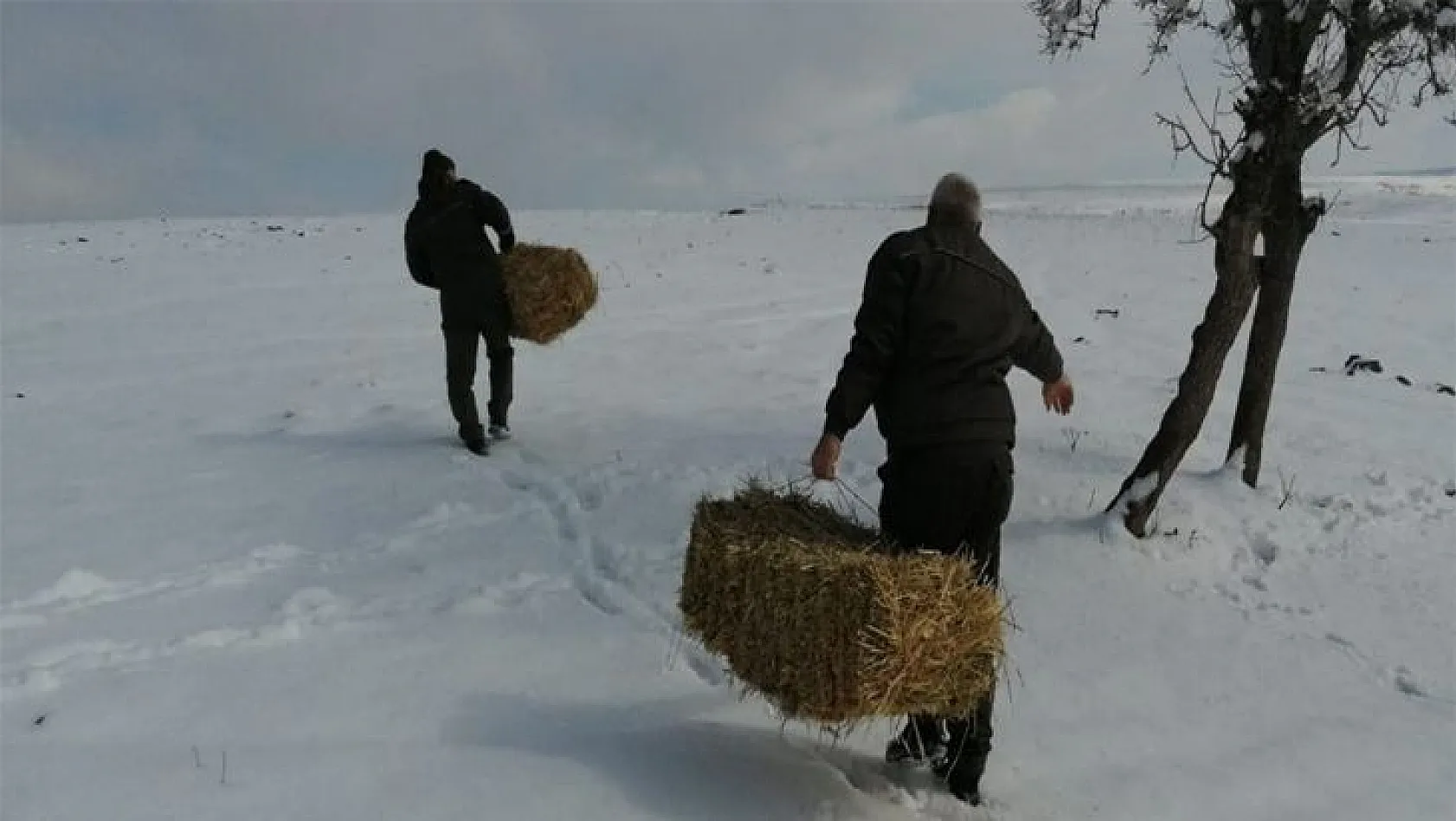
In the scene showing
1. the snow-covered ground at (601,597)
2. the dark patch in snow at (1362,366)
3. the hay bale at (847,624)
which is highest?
the hay bale at (847,624)

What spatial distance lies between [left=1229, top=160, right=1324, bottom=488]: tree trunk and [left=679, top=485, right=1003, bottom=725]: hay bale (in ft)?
14.9

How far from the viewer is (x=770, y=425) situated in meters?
9.31

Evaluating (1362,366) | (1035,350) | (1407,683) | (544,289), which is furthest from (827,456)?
(1362,366)

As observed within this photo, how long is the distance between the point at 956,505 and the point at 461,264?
5478mm

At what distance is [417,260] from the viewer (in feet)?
29.0

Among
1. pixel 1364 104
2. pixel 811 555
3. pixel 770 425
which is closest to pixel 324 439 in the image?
pixel 770 425

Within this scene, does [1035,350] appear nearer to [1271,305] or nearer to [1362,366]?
[1271,305]

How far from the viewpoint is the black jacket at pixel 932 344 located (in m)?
4.05

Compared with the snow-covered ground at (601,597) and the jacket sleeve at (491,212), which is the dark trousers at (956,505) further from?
the jacket sleeve at (491,212)

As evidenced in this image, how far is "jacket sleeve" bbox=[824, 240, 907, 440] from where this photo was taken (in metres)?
4.05

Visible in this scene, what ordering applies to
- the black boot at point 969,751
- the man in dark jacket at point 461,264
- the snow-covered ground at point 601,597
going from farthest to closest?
the man in dark jacket at point 461,264, the snow-covered ground at point 601,597, the black boot at point 969,751

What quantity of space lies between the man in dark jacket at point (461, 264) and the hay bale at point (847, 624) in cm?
505

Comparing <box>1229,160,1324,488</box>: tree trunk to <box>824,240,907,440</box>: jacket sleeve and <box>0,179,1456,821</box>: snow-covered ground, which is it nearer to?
<box>0,179,1456,821</box>: snow-covered ground

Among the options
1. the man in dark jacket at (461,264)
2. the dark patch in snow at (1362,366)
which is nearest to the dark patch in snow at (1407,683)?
the man in dark jacket at (461,264)
